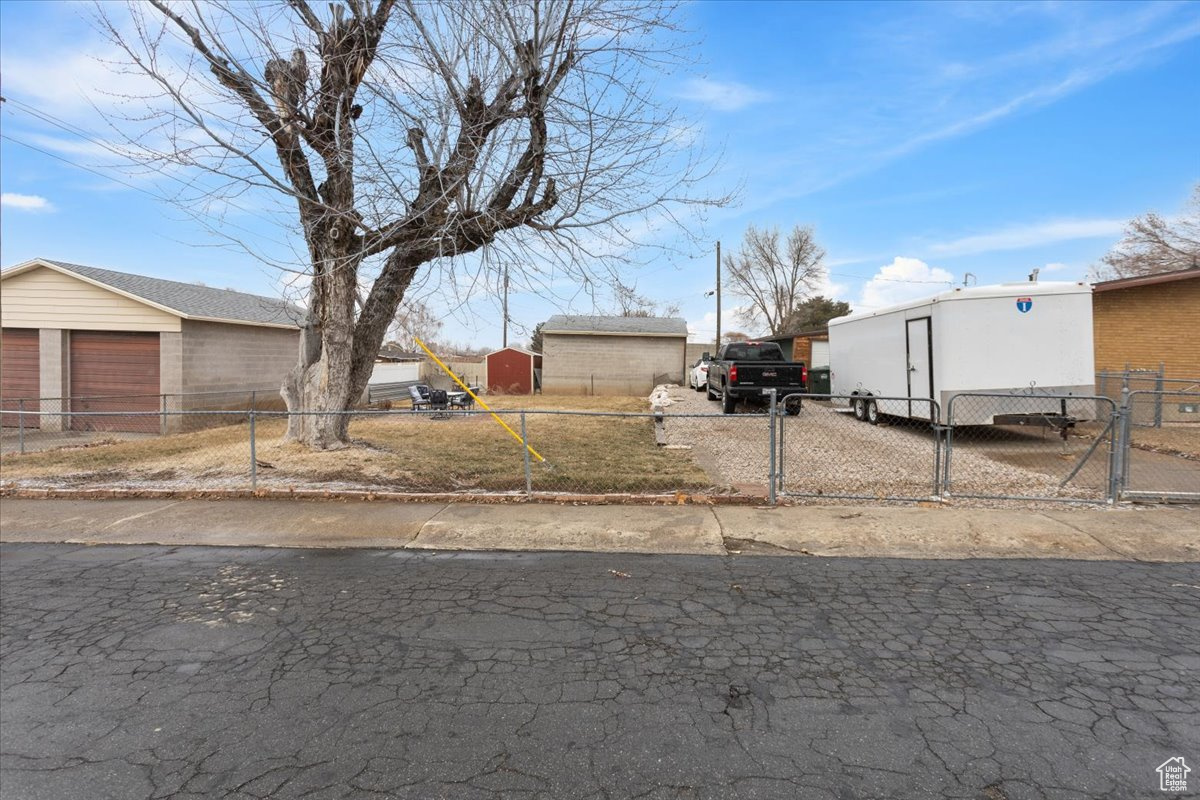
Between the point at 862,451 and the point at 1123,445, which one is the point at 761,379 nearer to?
the point at 862,451

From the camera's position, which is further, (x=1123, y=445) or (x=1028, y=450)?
(x=1028, y=450)

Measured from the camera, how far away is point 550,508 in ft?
23.4

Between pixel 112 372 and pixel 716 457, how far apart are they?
1656cm

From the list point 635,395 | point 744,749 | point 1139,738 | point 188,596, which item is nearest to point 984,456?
point 1139,738

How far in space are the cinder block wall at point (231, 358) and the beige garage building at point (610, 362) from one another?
11.7m

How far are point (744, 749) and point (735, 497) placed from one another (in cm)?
462

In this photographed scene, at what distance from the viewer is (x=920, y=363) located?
11.2 meters

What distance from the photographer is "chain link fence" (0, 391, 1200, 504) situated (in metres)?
7.63

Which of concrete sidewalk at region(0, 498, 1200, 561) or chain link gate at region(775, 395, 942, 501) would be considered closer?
concrete sidewalk at region(0, 498, 1200, 561)

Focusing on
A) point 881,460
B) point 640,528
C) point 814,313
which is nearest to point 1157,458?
point 881,460

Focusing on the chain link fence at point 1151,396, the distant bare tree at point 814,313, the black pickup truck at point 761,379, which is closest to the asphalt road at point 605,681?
the black pickup truck at point 761,379

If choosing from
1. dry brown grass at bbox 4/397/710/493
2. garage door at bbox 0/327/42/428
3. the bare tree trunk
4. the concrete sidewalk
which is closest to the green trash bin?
dry brown grass at bbox 4/397/710/493

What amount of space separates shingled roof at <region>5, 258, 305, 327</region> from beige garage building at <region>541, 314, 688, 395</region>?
1240 centimetres

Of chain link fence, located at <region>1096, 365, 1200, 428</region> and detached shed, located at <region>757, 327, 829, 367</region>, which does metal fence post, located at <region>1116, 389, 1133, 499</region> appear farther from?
detached shed, located at <region>757, 327, 829, 367</region>
